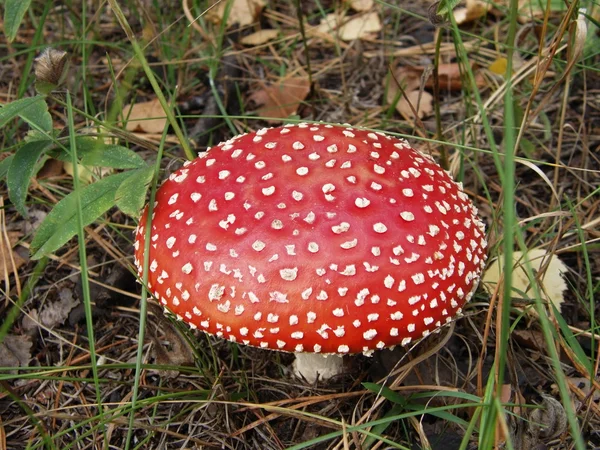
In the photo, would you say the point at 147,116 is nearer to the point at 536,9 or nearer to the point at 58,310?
the point at 58,310

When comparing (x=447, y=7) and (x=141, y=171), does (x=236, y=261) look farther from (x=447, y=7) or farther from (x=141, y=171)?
(x=447, y=7)

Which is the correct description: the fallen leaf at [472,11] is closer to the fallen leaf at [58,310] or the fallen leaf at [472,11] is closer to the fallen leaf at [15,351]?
the fallen leaf at [58,310]

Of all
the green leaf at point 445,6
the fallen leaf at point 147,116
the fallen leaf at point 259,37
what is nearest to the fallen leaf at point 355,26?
the fallen leaf at point 259,37

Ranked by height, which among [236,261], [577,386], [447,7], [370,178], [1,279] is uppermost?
[447,7]

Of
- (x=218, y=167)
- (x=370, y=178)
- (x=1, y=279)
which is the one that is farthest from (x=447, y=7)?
(x=1, y=279)

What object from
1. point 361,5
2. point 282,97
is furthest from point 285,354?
point 361,5

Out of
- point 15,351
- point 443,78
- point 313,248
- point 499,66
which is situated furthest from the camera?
point 443,78
